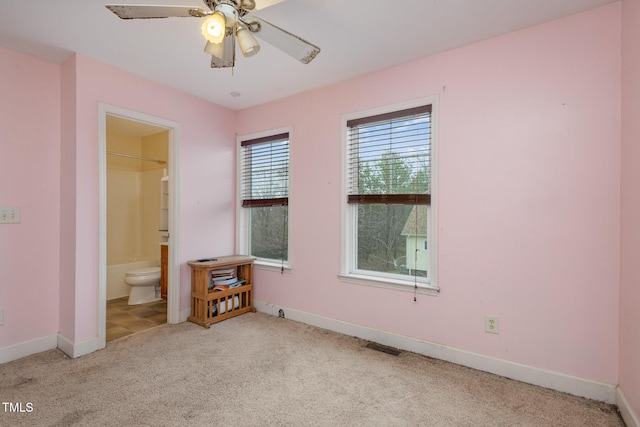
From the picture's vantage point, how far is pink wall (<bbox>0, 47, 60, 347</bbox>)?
7.72ft

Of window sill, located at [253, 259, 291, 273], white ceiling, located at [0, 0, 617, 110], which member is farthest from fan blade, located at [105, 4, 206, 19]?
window sill, located at [253, 259, 291, 273]

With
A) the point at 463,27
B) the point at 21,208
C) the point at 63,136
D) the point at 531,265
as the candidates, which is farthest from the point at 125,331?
the point at 463,27

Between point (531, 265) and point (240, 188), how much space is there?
298cm

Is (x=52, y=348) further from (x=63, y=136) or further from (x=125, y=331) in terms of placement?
(x=63, y=136)

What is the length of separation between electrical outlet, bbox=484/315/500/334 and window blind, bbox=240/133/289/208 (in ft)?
6.95

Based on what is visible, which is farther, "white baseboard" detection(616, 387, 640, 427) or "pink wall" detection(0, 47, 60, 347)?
"pink wall" detection(0, 47, 60, 347)

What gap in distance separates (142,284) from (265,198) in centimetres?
191

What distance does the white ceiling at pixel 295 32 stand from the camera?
188cm

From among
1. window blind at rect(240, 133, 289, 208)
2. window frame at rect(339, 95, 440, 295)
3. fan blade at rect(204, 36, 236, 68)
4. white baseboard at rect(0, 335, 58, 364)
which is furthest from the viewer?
window blind at rect(240, 133, 289, 208)

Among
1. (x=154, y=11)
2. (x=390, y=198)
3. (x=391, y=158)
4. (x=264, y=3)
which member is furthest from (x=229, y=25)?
(x=390, y=198)

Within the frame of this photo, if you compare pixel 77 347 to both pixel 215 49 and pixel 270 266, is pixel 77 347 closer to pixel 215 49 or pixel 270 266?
pixel 270 266

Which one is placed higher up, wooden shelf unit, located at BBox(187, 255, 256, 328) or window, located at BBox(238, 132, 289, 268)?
window, located at BBox(238, 132, 289, 268)

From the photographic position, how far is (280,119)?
11.0 feet

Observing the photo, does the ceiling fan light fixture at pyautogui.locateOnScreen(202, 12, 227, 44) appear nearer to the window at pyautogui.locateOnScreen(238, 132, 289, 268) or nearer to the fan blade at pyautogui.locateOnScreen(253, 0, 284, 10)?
the fan blade at pyautogui.locateOnScreen(253, 0, 284, 10)
